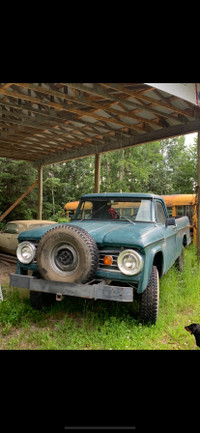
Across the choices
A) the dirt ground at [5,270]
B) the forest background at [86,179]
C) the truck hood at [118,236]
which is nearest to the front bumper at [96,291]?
the truck hood at [118,236]

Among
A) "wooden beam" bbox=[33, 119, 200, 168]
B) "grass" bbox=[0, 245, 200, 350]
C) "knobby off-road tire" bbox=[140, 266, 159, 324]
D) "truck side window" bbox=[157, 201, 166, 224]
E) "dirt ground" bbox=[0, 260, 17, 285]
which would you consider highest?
"wooden beam" bbox=[33, 119, 200, 168]

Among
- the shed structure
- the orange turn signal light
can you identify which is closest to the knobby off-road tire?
the orange turn signal light

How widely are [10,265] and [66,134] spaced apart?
177 inches

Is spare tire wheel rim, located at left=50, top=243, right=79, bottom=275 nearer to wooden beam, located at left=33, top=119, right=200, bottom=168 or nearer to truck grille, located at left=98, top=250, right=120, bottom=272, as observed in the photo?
truck grille, located at left=98, top=250, right=120, bottom=272

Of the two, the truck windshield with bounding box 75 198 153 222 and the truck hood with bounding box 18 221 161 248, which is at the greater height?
the truck windshield with bounding box 75 198 153 222

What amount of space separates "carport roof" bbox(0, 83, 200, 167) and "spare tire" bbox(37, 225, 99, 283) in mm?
2973

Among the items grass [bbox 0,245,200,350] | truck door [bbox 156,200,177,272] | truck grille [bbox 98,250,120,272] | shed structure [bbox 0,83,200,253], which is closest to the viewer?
grass [bbox 0,245,200,350]

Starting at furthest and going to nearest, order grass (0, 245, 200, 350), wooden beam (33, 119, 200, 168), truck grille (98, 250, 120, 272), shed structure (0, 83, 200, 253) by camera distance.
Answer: wooden beam (33, 119, 200, 168) < shed structure (0, 83, 200, 253) < truck grille (98, 250, 120, 272) < grass (0, 245, 200, 350)

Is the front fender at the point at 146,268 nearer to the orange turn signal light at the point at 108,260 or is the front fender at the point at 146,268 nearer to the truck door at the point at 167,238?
the orange turn signal light at the point at 108,260

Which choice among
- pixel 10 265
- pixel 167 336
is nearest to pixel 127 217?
pixel 167 336

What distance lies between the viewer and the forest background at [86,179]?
16.6m

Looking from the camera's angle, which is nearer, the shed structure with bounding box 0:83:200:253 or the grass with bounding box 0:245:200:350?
the grass with bounding box 0:245:200:350

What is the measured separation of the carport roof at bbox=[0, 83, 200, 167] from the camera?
18.9 ft

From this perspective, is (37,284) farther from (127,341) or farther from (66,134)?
(66,134)
